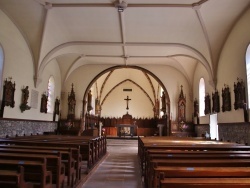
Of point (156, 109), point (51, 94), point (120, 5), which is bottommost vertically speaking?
point (156, 109)

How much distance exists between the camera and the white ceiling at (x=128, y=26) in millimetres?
9727

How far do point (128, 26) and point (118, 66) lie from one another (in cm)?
717

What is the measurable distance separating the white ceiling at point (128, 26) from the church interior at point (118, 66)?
4cm

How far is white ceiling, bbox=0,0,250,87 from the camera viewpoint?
31.9ft

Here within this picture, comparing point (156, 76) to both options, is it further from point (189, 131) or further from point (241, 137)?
point (241, 137)

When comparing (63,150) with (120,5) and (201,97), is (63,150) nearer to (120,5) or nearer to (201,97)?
(120,5)

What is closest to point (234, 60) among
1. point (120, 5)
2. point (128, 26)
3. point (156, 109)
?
point (128, 26)

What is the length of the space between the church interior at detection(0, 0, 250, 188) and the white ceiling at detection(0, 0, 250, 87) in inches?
1.8

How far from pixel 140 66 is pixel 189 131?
6064 mm

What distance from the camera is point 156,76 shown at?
61.4 feet

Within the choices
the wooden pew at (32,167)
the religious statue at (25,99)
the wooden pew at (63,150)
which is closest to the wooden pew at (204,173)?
the wooden pew at (32,167)

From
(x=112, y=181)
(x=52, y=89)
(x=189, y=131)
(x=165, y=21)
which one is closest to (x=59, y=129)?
(x=52, y=89)

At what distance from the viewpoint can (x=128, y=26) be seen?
1175 cm

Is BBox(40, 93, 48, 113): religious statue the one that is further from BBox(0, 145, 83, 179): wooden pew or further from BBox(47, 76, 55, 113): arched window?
BBox(0, 145, 83, 179): wooden pew
